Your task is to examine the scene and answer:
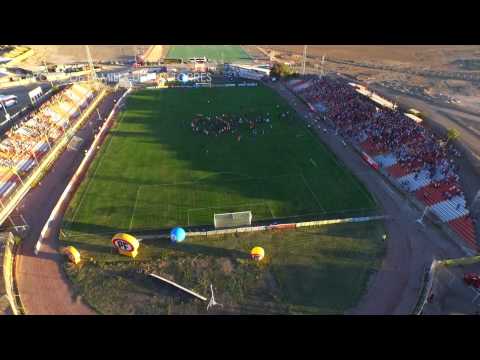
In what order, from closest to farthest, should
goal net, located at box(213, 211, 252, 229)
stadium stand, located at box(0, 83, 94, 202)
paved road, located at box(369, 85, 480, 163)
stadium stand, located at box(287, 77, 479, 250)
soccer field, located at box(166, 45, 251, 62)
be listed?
goal net, located at box(213, 211, 252, 229)
stadium stand, located at box(287, 77, 479, 250)
stadium stand, located at box(0, 83, 94, 202)
paved road, located at box(369, 85, 480, 163)
soccer field, located at box(166, 45, 251, 62)

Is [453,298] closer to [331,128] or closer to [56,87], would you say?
[331,128]

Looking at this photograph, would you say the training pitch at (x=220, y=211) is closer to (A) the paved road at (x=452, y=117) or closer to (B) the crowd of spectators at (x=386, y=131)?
(B) the crowd of spectators at (x=386, y=131)

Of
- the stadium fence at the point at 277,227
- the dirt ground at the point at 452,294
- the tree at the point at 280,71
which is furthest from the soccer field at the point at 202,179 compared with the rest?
the tree at the point at 280,71

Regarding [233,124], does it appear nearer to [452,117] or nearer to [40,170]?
[40,170]

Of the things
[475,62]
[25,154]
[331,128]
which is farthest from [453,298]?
[475,62]

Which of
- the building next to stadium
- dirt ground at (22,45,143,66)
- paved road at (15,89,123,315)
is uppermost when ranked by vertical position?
dirt ground at (22,45,143,66)

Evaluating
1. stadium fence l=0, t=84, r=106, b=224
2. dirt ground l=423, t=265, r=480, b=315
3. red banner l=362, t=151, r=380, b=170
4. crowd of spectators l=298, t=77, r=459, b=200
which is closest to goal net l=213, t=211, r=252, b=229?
dirt ground l=423, t=265, r=480, b=315

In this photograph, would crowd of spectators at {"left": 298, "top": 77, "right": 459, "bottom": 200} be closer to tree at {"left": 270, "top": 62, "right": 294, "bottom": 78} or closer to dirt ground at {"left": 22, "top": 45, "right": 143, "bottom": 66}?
tree at {"left": 270, "top": 62, "right": 294, "bottom": 78}

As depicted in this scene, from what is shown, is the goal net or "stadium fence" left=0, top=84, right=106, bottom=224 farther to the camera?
"stadium fence" left=0, top=84, right=106, bottom=224
